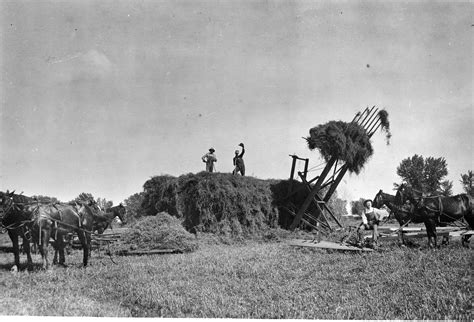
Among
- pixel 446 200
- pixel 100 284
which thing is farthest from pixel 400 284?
pixel 446 200

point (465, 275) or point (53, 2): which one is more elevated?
point (53, 2)

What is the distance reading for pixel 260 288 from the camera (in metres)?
6.37

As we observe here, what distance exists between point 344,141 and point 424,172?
31.9 m

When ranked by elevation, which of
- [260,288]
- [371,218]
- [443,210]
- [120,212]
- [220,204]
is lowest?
[260,288]

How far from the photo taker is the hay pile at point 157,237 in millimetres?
11859

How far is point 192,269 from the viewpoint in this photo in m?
8.29

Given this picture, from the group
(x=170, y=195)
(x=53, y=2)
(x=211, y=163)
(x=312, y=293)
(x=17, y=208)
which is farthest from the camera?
(x=211, y=163)

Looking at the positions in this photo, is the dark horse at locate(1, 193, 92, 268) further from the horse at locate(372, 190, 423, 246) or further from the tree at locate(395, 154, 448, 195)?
the tree at locate(395, 154, 448, 195)

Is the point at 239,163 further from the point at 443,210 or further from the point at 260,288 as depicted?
the point at 260,288

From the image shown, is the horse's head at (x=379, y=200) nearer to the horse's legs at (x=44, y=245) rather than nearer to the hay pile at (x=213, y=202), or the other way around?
the hay pile at (x=213, y=202)

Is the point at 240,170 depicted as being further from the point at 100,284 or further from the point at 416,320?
the point at 416,320

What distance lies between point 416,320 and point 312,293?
1.73 meters

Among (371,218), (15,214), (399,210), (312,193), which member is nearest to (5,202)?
(15,214)

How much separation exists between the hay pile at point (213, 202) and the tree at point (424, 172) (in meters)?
28.0
